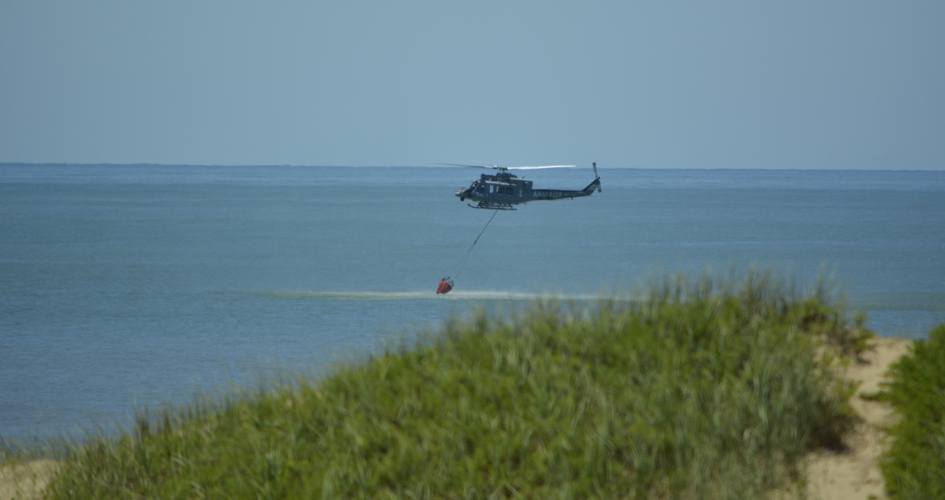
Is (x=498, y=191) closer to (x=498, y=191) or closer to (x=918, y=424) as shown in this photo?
(x=498, y=191)

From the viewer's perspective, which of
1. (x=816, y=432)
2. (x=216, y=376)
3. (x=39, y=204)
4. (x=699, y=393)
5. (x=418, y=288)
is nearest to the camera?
(x=816, y=432)

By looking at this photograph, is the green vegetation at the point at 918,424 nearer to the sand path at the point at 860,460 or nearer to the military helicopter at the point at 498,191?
the sand path at the point at 860,460

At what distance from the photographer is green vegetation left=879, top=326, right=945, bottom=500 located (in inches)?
240

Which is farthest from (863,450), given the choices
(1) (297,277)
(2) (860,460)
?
(1) (297,277)

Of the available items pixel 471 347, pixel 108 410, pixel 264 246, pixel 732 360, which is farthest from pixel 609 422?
pixel 264 246

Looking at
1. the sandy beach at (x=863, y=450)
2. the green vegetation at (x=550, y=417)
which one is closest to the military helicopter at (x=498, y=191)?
the green vegetation at (x=550, y=417)

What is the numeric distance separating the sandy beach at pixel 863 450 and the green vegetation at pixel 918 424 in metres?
0.16

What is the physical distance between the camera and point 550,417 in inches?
300

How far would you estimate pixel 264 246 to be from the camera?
6906 centimetres

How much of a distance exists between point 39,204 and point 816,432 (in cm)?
13728

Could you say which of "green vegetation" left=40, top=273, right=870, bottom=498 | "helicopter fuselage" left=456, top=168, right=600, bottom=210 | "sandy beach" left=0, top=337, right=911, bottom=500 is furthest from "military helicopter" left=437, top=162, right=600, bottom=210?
"sandy beach" left=0, top=337, right=911, bottom=500

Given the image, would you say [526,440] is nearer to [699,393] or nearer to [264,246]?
[699,393]

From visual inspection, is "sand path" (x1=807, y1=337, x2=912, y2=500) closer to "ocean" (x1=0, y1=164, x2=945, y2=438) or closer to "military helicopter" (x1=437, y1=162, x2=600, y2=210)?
"ocean" (x1=0, y1=164, x2=945, y2=438)

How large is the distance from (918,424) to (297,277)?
4493cm
